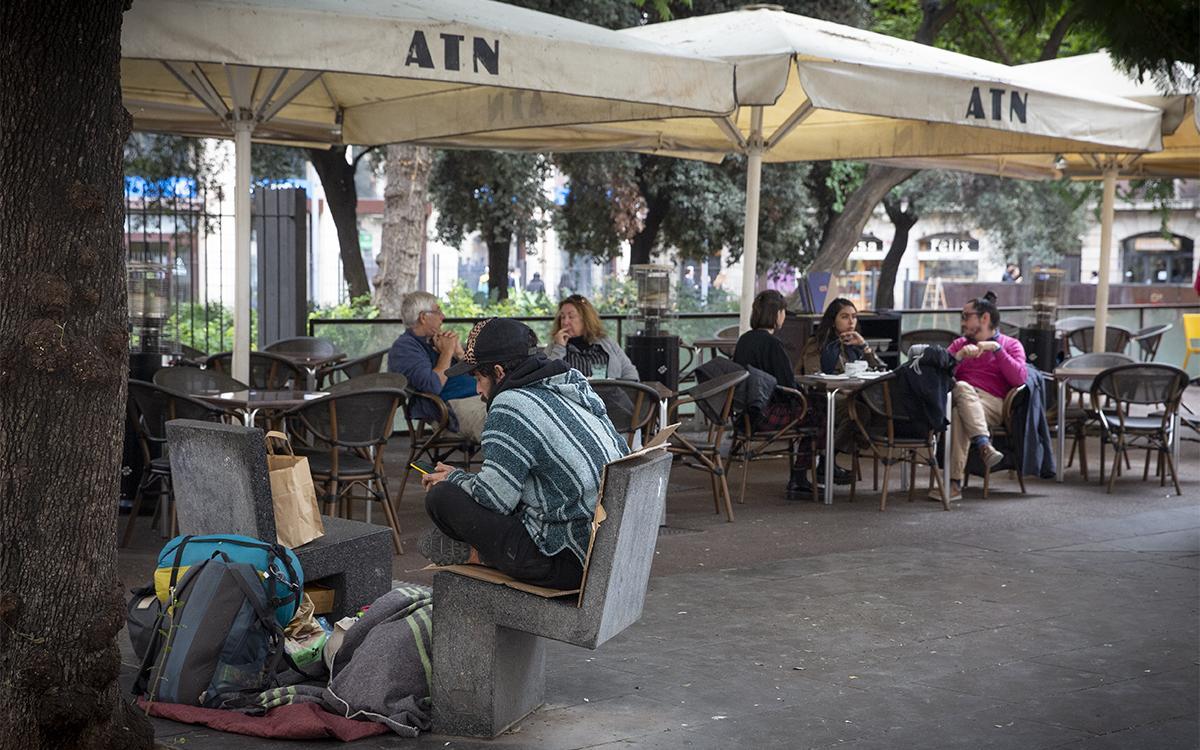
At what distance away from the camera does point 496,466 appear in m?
4.70

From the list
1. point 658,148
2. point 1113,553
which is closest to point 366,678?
point 1113,553

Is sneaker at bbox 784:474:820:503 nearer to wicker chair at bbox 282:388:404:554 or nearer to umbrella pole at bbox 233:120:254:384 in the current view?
wicker chair at bbox 282:388:404:554

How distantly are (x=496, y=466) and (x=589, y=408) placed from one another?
1.40ft

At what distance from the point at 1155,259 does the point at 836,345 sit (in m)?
51.4

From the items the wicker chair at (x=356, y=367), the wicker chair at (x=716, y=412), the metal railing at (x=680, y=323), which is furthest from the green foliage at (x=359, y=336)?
the wicker chair at (x=716, y=412)

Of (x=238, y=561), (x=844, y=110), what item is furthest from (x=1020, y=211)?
(x=238, y=561)

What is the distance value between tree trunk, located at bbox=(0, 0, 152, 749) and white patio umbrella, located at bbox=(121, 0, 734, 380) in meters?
2.38

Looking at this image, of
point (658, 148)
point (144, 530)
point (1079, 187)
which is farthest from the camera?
point (1079, 187)

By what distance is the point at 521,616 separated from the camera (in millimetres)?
4715

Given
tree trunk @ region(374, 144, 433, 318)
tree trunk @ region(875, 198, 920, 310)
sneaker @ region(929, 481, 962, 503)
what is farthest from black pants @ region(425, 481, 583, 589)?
tree trunk @ region(875, 198, 920, 310)

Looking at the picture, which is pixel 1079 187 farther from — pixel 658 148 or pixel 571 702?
pixel 571 702

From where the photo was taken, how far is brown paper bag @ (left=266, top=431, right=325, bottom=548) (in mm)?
5586

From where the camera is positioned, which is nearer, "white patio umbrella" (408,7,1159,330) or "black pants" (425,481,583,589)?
"black pants" (425,481,583,589)

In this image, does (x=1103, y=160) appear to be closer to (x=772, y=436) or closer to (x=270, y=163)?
(x=772, y=436)
